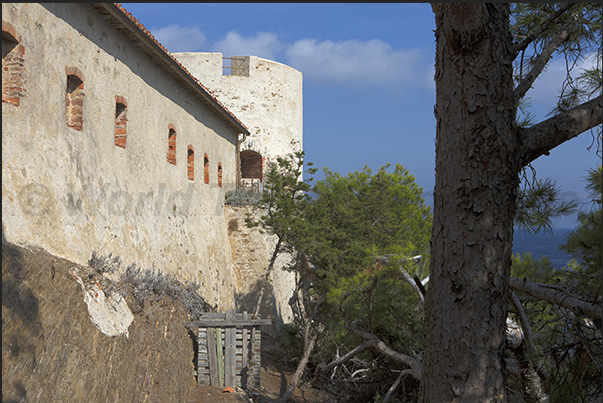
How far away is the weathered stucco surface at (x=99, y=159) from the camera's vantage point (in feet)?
23.3

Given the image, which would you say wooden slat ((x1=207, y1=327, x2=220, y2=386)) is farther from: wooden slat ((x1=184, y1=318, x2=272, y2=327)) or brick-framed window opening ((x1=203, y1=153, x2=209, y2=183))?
brick-framed window opening ((x1=203, y1=153, x2=209, y2=183))

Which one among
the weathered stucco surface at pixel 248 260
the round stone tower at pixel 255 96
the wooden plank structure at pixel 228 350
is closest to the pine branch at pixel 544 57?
the wooden plank structure at pixel 228 350

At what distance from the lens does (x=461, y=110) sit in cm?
344

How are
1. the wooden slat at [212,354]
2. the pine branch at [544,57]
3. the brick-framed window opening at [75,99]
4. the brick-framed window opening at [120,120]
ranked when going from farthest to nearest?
the wooden slat at [212,354]
the brick-framed window opening at [120,120]
the brick-framed window opening at [75,99]
the pine branch at [544,57]

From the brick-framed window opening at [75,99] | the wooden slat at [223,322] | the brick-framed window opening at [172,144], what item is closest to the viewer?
the brick-framed window opening at [75,99]

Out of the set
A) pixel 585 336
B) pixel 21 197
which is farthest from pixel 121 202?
pixel 585 336

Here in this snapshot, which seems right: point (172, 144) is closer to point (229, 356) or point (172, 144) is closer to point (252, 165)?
point (229, 356)

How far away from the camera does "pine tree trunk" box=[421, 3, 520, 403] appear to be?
3.32 metres

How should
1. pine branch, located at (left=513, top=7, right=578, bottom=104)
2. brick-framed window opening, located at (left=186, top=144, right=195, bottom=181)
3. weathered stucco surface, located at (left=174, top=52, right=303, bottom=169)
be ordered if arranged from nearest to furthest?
pine branch, located at (left=513, top=7, right=578, bottom=104), brick-framed window opening, located at (left=186, top=144, right=195, bottom=181), weathered stucco surface, located at (left=174, top=52, right=303, bottom=169)

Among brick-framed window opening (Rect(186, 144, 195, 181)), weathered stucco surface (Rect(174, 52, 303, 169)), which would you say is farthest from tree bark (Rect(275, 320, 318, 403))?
weathered stucco surface (Rect(174, 52, 303, 169))

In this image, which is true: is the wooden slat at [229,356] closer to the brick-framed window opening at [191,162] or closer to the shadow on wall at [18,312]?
the brick-framed window opening at [191,162]

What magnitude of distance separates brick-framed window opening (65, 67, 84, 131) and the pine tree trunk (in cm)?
675

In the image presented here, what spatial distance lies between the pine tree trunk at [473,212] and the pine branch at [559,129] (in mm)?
131

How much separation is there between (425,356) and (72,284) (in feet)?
16.8
